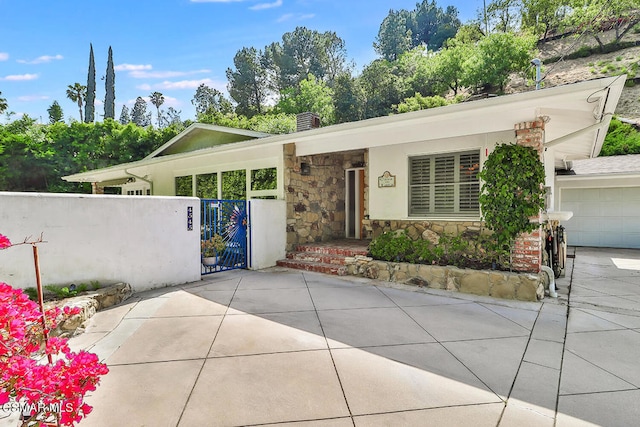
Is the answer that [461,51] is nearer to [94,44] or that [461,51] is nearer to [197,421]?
[197,421]

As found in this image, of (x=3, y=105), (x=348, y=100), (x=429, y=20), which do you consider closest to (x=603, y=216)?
(x=348, y=100)

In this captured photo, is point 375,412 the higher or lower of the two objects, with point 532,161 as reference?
lower

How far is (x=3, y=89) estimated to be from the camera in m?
28.9

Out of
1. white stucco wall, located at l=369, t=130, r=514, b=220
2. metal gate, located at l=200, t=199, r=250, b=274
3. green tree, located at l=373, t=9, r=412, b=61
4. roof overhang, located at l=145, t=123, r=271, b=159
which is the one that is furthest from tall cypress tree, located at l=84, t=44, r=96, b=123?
white stucco wall, located at l=369, t=130, r=514, b=220

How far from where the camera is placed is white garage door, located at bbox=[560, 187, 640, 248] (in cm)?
1144

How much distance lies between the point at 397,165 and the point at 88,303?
20.9ft

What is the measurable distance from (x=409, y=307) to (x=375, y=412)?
275cm

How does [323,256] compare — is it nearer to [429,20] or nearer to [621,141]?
[621,141]

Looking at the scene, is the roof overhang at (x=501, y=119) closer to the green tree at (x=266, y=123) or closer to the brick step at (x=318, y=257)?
the brick step at (x=318, y=257)

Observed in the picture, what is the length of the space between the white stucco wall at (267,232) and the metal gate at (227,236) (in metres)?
0.16

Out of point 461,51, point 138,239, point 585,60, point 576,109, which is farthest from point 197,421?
point 585,60

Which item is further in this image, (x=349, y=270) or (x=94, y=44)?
(x=94, y=44)

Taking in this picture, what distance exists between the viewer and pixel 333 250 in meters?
7.95

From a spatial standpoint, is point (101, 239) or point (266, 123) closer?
point (101, 239)
